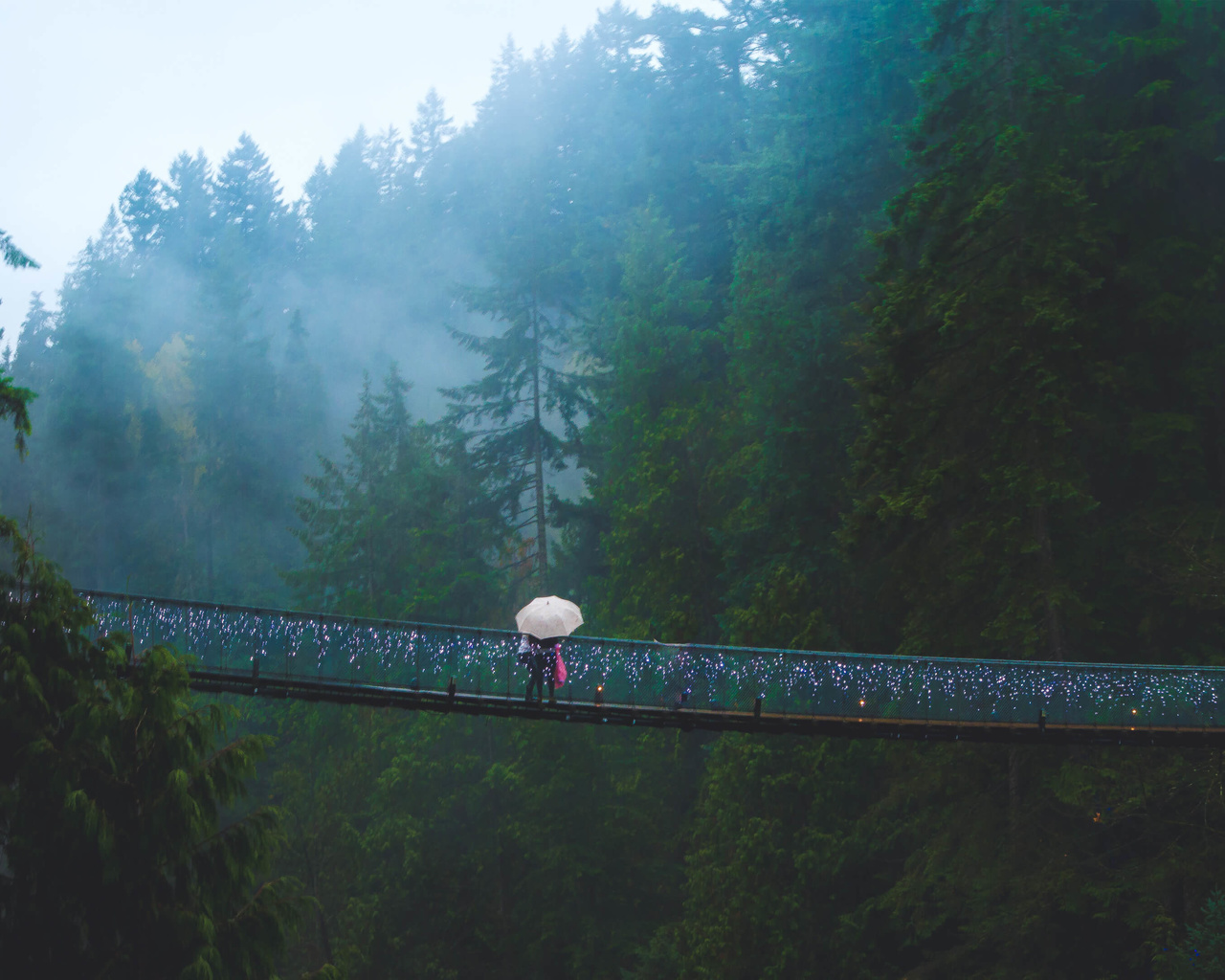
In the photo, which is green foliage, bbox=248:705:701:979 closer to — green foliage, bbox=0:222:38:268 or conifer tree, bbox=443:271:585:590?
conifer tree, bbox=443:271:585:590

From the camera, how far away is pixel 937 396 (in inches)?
636

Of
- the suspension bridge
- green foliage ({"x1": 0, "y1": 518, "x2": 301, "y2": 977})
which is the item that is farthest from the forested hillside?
the suspension bridge

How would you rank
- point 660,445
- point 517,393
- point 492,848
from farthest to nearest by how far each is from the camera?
point 517,393 → point 492,848 → point 660,445

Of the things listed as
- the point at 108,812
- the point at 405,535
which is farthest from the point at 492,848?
the point at 108,812

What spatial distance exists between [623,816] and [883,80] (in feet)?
58.3

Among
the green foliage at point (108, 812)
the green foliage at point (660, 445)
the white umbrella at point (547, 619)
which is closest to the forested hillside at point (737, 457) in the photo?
the green foliage at point (660, 445)

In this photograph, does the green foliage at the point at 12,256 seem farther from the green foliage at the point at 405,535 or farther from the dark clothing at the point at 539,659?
the green foliage at the point at 405,535

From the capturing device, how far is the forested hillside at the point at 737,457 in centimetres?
1582

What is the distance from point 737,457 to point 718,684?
40.1 feet

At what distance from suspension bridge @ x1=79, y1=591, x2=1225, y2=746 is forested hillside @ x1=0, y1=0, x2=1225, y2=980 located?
2.05 metres

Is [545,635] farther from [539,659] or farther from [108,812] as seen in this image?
[108,812]

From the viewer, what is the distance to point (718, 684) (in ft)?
46.6

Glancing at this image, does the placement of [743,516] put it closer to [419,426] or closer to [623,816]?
[623,816]

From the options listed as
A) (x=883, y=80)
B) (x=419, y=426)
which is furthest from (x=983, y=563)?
(x=419, y=426)
